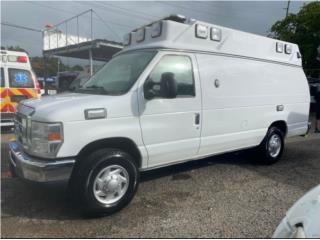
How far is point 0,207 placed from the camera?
3979mm

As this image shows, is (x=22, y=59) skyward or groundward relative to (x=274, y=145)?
skyward

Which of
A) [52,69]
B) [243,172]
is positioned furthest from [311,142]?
→ [52,69]

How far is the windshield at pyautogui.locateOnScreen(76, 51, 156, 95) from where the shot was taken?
13.3 feet

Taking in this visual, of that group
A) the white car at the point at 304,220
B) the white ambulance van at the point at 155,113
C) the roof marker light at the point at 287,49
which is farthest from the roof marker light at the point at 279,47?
the white car at the point at 304,220

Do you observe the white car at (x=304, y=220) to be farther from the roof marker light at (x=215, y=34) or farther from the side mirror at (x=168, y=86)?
the roof marker light at (x=215, y=34)

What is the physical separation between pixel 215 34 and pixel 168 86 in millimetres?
1581

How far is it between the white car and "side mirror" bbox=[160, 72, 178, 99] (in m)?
2.17

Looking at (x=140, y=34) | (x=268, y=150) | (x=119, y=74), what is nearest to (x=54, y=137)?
(x=119, y=74)

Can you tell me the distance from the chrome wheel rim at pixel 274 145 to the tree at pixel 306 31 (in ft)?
64.2

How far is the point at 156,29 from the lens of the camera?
14.8 ft

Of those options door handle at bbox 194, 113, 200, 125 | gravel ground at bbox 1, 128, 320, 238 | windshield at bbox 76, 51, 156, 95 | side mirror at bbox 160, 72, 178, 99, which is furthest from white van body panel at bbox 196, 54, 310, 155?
windshield at bbox 76, 51, 156, 95

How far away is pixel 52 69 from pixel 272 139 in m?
66.1

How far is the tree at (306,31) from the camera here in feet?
76.5

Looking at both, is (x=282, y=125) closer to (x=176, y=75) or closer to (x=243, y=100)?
(x=243, y=100)
